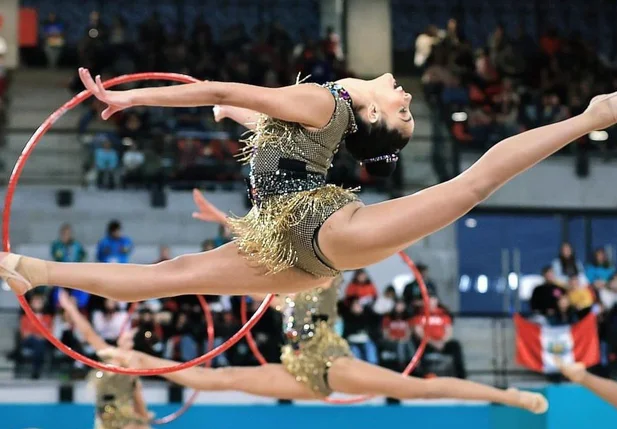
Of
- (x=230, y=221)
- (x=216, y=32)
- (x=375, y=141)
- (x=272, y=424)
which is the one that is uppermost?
(x=216, y=32)

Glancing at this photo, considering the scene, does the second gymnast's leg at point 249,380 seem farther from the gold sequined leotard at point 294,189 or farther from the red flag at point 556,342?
the red flag at point 556,342

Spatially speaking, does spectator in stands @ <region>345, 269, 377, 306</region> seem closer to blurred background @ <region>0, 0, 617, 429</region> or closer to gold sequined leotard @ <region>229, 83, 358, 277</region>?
blurred background @ <region>0, 0, 617, 429</region>

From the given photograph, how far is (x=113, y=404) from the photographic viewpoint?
293 inches

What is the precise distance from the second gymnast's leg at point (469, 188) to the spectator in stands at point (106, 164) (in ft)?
24.3

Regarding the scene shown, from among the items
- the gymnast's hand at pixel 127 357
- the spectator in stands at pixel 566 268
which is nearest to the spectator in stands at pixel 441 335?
the spectator in stands at pixel 566 268

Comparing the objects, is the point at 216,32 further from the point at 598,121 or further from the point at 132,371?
the point at 598,121

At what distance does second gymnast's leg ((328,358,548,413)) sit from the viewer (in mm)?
6531

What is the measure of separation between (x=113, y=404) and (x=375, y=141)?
12.4 ft

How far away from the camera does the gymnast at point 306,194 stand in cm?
394

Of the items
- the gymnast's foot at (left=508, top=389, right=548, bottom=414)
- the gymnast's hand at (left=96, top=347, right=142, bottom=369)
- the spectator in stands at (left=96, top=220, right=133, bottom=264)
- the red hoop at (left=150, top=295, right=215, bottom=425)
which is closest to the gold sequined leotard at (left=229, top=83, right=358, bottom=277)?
the gymnast's hand at (left=96, top=347, right=142, bottom=369)

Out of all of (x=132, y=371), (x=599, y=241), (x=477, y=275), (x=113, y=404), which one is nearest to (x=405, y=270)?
(x=477, y=275)

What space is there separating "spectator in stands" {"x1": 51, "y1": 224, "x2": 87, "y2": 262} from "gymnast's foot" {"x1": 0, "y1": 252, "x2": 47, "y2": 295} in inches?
226

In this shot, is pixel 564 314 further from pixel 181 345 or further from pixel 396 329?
pixel 181 345

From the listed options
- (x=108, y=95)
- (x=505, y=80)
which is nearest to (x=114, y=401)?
(x=108, y=95)
